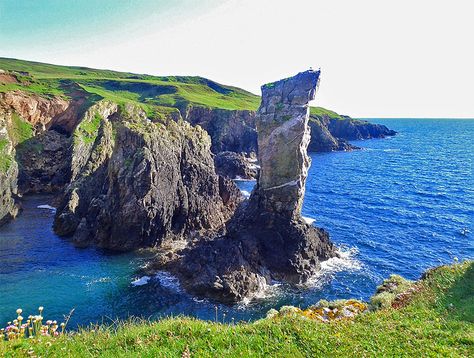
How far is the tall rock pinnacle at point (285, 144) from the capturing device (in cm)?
4069

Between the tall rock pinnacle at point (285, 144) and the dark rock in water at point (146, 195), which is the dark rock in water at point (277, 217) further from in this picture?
the dark rock in water at point (146, 195)

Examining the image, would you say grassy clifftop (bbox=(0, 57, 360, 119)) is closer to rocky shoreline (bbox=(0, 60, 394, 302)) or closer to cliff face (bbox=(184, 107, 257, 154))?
cliff face (bbox=(184, 107, 257, 154))

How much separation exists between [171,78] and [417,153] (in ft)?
432

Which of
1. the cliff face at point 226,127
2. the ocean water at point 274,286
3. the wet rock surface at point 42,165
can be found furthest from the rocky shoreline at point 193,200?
the cliff face at point 226,127

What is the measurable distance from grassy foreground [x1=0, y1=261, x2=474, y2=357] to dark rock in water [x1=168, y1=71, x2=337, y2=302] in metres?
22.6

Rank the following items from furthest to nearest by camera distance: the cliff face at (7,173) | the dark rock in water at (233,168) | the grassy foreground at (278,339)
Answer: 1. the dark rock in water at (233,168)
2. the cliff face at (7,173)
3. the grassy foreground at (278,339)

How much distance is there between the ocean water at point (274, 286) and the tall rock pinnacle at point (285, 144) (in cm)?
950

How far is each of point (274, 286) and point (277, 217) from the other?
8.57 meters

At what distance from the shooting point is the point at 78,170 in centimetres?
6881

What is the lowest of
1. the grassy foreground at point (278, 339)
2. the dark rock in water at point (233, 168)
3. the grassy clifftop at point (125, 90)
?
the dark rock in water at point (233, 168)

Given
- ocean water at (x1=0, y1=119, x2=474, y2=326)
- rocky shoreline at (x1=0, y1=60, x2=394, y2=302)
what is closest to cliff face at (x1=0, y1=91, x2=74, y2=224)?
rocky shoreline at (x1=0, y1=60, x2=394, y2=302)

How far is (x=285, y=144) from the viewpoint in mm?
40812

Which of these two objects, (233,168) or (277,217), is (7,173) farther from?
(233,168)

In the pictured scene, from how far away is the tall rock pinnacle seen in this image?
40.7 metres
